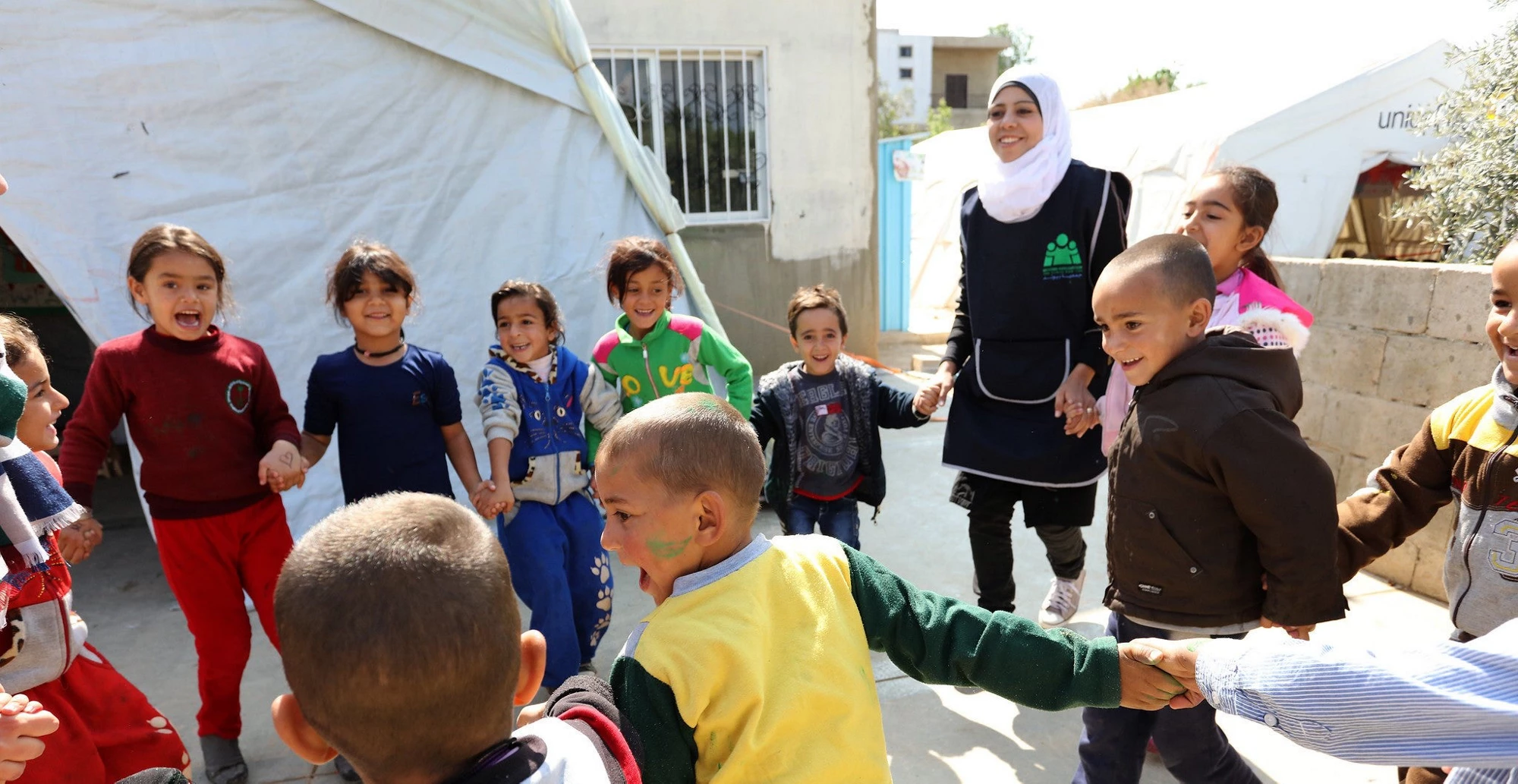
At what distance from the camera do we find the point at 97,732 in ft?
6.64

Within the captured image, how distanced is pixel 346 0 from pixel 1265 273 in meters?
3.84

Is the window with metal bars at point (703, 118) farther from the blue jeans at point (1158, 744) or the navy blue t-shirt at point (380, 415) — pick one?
the blue jeans at point (1158, 744)

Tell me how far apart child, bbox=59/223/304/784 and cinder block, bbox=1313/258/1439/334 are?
13.6 feet

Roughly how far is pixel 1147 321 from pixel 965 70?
4038cm

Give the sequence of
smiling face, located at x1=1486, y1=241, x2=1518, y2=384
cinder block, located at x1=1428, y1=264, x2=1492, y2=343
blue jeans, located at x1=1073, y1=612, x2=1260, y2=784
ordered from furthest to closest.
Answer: cinder block, located at x1=1428, y1=264, x2=1492, y2=343, blue jeans, located at x1=1073, y1=612, x2=1260, y2=784, smiling face, located at x1=1486, y1=241, x2=1518, y2=384

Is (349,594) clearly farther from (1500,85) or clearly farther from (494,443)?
(1500,85)

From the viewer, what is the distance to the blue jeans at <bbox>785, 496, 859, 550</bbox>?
3.19 metres

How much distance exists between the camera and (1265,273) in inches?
101

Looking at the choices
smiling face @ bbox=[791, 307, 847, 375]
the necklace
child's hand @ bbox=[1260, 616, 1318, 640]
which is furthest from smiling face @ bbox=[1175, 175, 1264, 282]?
the necklace

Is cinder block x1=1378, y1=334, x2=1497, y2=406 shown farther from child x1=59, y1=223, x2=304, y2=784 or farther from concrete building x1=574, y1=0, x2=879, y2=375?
concrete building x1=574, y1=0, x2=879, y2=375

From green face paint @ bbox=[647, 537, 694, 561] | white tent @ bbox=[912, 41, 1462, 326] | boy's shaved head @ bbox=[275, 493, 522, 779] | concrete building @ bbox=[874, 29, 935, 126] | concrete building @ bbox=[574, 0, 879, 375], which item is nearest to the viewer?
boy's shaved head @ bbox=[275, 493, 522, 779]

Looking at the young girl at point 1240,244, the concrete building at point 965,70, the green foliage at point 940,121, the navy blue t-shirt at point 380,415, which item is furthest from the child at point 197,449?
the concrete building at point 965,70

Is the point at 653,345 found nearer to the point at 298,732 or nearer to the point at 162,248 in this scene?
the point at 162,248

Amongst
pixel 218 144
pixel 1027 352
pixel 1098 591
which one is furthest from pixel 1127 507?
pixel 218 144
